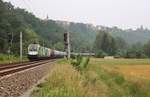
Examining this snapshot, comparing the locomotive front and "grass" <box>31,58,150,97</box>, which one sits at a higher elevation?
the locomotive front

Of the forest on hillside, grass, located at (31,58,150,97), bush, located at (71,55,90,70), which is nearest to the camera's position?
grass, located at (31,58,150,97)

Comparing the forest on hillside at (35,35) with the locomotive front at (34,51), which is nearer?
the locomotive front at (34,51)

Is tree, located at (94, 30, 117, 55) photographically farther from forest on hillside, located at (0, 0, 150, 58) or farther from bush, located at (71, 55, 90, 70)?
bush, located at (71, 55, 90, 70)

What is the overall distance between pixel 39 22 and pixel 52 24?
1112cm

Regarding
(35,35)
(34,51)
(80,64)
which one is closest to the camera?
(80,64)

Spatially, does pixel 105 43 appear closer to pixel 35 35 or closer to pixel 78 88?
pixel 35 35

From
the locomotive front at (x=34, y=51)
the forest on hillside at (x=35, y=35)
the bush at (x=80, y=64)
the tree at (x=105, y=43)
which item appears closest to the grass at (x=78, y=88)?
the bush at (x=80, y=64)

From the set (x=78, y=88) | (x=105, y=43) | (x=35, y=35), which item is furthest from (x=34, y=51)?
(x=105, y=43)

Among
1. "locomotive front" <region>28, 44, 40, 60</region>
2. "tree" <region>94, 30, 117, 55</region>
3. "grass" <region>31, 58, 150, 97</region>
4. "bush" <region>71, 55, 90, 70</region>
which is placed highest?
"tree" <region>94, 30, 117, 55</region>

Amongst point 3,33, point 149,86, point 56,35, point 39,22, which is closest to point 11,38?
point 3,33

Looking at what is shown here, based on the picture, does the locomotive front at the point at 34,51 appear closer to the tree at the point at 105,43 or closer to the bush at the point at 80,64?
the bush at the point at 80,64

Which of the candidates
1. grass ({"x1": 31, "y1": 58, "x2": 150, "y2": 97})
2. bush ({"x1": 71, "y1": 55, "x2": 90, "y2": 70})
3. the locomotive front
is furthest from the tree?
grass ({"x1": 31, "y1": 58, "x2": 150, "y2": 97})

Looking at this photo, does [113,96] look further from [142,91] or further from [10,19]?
[10,19]

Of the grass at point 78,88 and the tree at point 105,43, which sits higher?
the tree at point 105,43
